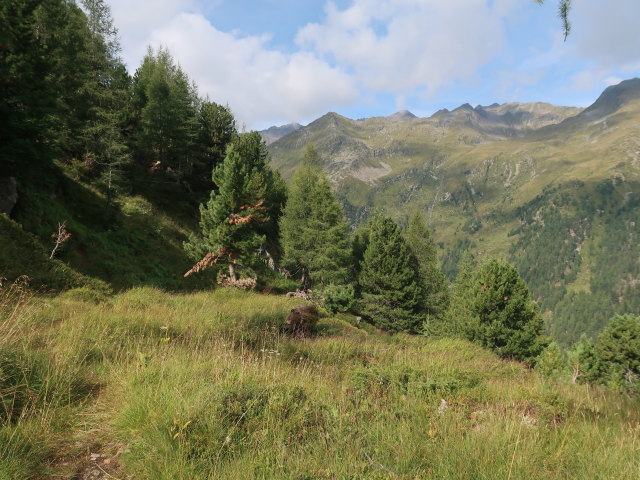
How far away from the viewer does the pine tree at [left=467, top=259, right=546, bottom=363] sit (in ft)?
90.6

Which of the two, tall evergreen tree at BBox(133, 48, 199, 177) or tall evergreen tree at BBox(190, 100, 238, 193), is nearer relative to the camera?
tall evergreen tree at BBox(133, 48, 199, 177)

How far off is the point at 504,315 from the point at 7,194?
34.3 metres

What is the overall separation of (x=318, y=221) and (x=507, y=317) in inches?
792

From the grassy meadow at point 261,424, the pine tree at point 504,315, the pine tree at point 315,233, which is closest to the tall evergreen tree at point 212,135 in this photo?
the pine tree at point 315,233

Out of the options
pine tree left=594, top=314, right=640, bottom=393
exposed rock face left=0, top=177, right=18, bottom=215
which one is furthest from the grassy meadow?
pine tree left=594, top=314, right=640, bottom=393

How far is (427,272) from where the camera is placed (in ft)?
145

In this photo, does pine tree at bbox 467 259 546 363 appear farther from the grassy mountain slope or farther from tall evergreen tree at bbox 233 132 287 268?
the grassy mountain slope

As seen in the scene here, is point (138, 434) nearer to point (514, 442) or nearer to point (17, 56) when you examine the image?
point (514, 442)

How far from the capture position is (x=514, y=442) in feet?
11.6

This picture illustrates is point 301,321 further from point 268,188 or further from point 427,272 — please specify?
point 427,272

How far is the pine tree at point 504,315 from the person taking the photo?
27609 mm

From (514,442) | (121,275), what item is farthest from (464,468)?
(121,275)

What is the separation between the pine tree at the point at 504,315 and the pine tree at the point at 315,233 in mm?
13272

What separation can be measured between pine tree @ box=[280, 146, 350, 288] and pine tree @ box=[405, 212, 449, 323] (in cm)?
1249
